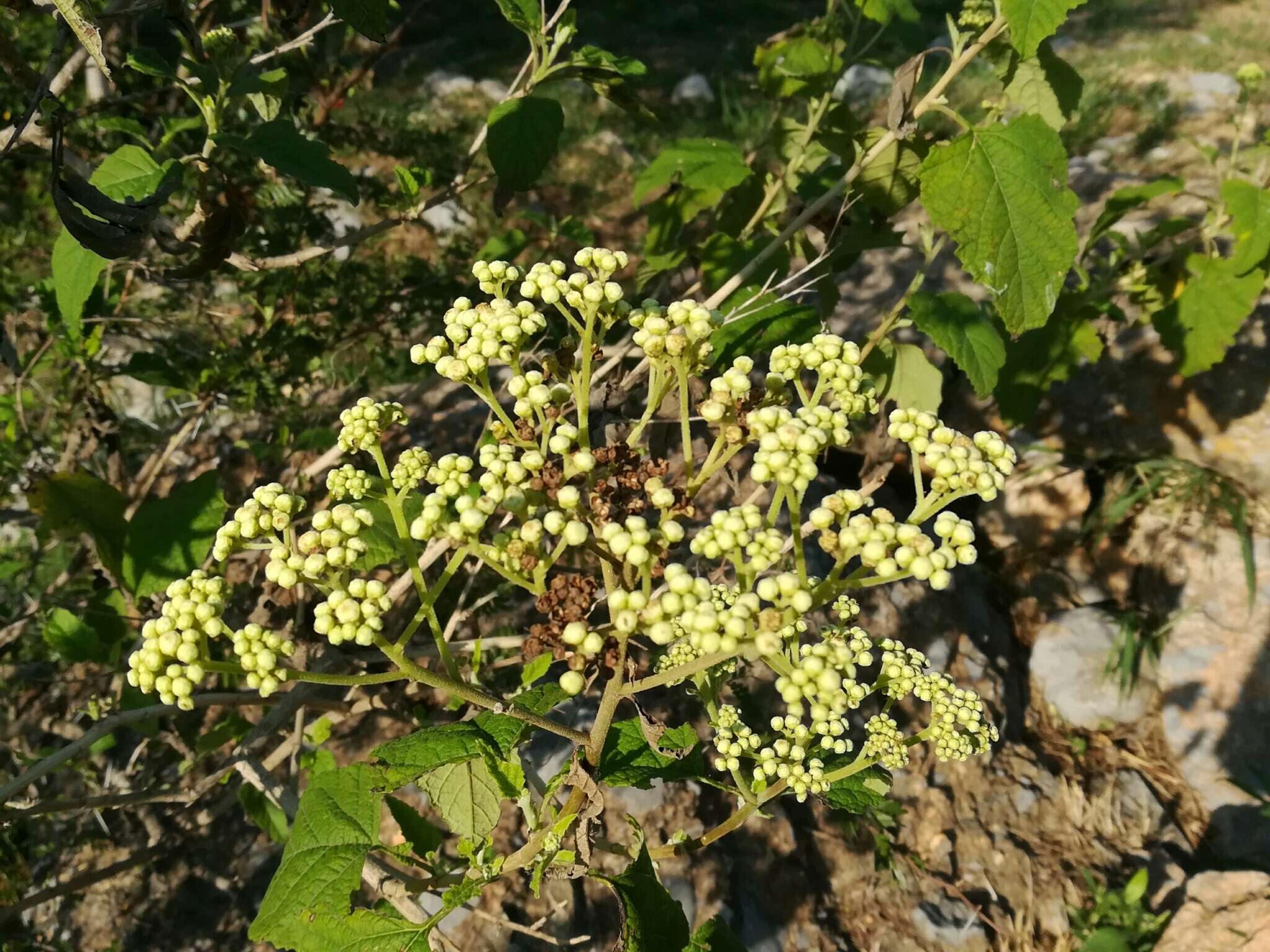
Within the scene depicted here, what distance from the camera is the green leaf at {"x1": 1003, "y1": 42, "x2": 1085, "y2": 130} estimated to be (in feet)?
9.08

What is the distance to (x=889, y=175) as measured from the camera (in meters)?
2.71

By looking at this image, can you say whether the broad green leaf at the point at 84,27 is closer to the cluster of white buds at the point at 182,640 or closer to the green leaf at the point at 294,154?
the green leaf at the point at 294,154

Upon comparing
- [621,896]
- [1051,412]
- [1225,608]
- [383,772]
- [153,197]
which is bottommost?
[1225,608]

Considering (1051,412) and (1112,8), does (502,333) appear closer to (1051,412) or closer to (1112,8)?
(1051,412)

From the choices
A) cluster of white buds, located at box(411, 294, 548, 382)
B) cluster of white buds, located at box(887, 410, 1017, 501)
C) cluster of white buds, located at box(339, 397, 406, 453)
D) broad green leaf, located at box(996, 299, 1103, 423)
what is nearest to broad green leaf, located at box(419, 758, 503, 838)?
cluster of white buds, located at box(339, 397, 406, 453)

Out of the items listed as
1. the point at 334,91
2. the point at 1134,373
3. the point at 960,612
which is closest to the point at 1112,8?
the point at 1134,373

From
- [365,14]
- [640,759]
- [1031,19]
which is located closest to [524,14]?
[365,14]

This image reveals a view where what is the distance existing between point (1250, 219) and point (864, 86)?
18.7 ft

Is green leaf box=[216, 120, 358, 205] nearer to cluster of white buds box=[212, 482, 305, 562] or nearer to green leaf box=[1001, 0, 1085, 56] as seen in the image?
cluster of white buds box=[212, 482, 305, 562]

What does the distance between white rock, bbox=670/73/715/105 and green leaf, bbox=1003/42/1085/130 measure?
18.8 ft

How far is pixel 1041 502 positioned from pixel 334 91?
472cm

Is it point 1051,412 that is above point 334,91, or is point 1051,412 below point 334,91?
below

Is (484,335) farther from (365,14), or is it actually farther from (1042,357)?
(1042,357)

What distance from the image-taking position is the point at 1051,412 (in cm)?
519
